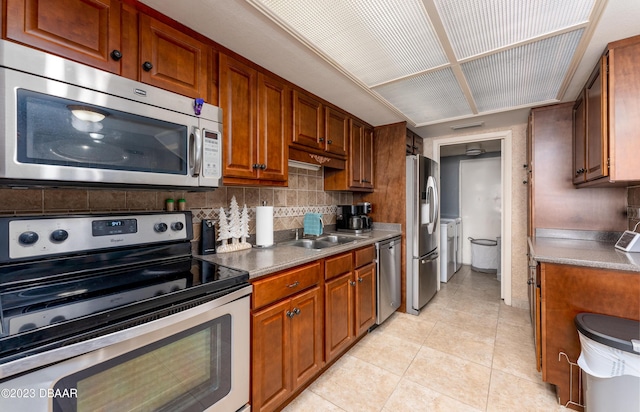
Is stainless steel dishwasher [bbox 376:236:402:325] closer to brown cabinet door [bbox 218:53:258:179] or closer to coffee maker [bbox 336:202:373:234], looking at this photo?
coffee maker [bbox 336:202:373:234]

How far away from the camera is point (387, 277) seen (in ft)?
8.72

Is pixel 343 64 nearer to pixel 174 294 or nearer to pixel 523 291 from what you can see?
pixel 174 294

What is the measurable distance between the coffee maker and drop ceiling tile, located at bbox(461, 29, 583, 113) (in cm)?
149

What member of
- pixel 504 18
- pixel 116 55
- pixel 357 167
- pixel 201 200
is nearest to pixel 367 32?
pixel 504 18

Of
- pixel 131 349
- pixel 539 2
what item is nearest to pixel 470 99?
pixel 539 2

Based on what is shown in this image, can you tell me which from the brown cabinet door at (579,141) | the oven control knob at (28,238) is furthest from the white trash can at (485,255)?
the oven control knob at (28,238)

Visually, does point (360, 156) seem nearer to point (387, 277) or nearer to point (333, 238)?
point (333, 238)

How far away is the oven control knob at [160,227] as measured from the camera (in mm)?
1381

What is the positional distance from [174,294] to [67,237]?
22.3 inches

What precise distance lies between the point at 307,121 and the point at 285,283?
51.7 inches

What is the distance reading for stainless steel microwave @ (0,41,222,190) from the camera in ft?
2.86

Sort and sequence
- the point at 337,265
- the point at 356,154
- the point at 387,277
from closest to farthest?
the point at 337,265
the point at 387,277
the point at 356,154

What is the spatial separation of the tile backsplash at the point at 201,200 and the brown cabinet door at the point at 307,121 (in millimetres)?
402

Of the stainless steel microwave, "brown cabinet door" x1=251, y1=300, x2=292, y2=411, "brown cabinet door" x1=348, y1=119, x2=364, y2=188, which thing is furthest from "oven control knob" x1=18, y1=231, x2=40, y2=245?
"brown cabinet door" x1=348, y1=119, x2=364, y2=188
